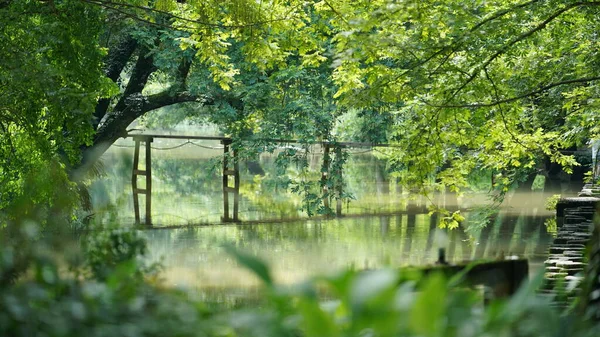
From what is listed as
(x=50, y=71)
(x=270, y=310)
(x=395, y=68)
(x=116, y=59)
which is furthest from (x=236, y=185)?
(x=270, y=310)

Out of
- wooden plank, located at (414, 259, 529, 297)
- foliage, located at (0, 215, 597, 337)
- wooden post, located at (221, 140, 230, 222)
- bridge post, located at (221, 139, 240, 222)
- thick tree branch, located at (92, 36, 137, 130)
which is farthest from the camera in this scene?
wooden post, located at (221, 140, 230, 222)

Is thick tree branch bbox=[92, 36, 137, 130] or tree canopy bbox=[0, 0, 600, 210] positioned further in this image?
thick tree branch bbox=[92, 36, 137, 130]

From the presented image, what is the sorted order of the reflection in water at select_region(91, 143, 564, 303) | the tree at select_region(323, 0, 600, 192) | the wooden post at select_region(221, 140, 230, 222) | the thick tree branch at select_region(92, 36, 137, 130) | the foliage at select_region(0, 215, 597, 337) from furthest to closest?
1. the wooden post at select_region(221, 140, 230, 222)
2. the thick tree branch at select_region(92, 36, 137, 130)
3. the reflection in water at select_region(91, 143, 564, 303)
4. the tree at select_region(323, 0, 600, 192)
5. the foliage at select_region(0, 215, 597, 337)

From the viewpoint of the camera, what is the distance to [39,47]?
26.5ft

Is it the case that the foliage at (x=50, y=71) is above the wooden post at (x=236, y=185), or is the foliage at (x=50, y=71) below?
above

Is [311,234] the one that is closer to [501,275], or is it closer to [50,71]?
[50,71]

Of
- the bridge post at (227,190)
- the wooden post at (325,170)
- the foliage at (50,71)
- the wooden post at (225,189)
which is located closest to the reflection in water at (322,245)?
the wooden post at (325,170)

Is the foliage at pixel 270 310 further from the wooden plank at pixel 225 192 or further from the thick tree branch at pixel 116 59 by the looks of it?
the wooden plank at pixel 225 192

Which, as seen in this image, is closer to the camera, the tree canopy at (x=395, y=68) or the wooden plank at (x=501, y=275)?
the wooden plank at (x=501, y=275)

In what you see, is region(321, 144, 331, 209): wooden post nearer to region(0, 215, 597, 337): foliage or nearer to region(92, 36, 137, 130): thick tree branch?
region(92, 36, 137, 130): thick tree branch

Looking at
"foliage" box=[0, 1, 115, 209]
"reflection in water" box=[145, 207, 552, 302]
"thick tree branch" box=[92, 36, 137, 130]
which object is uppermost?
"thick tree branch" box=[92, 36, 137, 130]

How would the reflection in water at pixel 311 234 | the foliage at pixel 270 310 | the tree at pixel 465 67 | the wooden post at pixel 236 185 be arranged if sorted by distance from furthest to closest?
the wooden post at pixel 236 185, the reflection in water at pixel 311 234, the tree at pixel 465 67, the foliage at pixel 270 310

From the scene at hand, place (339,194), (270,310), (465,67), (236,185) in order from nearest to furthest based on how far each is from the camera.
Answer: (270,310)
(465,67)
(339,194)
(236,185)

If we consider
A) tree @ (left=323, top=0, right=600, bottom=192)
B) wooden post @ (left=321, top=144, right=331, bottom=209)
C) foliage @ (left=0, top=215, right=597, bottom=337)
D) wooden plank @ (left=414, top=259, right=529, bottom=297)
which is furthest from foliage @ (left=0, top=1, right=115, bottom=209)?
wooden post @ (left=321, top=144, right=331, bottom=209)
